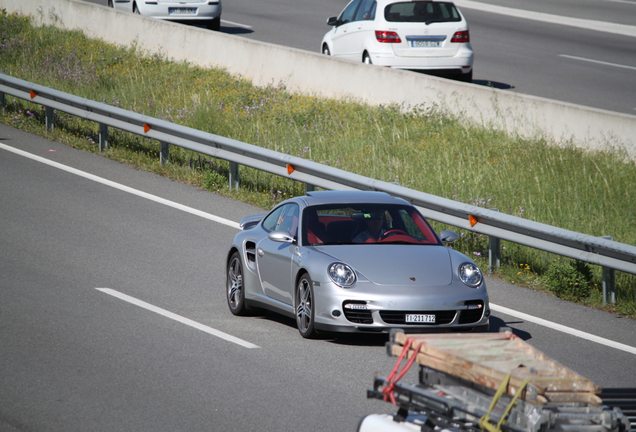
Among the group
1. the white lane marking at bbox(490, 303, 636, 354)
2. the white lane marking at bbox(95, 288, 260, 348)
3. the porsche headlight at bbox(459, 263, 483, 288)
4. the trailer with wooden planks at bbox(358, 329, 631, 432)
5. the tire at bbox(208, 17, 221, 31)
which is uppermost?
the trailer with wooden planks at bbox(358, 329, 631, 432)

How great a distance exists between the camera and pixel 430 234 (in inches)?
375

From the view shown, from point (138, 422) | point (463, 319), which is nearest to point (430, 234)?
point (463, 319)

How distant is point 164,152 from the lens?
56.0 ft

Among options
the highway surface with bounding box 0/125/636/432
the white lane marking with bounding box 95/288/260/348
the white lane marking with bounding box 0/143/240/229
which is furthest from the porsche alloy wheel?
the white lane marking with bounding box 0/143/240/229

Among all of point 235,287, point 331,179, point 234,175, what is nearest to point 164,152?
point 234,175

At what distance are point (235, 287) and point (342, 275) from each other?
192 centimetres

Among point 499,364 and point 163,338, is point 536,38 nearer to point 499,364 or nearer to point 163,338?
point 163,338

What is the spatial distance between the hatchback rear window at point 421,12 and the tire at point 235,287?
37.1 ft

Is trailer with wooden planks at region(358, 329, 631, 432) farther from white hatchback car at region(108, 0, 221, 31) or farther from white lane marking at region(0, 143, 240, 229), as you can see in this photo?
white hatchback car at region(108, 0, 221, 31)

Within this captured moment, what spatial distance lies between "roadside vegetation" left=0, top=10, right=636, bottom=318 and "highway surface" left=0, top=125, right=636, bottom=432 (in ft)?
4.75

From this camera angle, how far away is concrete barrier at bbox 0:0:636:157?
16.1 m

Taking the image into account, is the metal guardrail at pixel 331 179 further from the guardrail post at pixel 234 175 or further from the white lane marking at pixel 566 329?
the white lane marking at pixel 566 329

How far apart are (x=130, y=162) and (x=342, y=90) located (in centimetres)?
515

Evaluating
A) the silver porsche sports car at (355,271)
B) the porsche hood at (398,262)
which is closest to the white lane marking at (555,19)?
the silver porsche sports car at (355,271)
